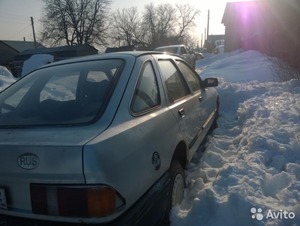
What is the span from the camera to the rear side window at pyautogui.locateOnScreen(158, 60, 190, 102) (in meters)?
3.32

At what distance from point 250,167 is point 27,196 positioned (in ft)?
8.33

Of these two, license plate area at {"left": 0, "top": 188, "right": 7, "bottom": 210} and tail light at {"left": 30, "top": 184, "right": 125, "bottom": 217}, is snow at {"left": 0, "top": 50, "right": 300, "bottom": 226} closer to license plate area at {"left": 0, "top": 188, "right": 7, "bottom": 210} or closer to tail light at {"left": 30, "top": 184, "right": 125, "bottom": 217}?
tail light at {"left": 30, "top": 184, "right": 125, "bottom": 217}

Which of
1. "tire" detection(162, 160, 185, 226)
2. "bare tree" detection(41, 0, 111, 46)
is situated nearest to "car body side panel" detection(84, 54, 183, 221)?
"tire" detection(162, 160, 185, 226)

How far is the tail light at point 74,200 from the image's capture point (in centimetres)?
182

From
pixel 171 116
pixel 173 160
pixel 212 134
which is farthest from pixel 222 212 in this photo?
pixel 212 134

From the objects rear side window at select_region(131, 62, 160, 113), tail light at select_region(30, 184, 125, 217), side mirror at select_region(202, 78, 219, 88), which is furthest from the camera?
side mirror at select_region(202, 78, 219, 88)

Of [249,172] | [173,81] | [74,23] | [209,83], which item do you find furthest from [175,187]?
[74,23]

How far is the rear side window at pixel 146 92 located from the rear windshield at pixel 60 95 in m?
0.21

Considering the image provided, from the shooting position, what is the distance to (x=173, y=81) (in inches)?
140

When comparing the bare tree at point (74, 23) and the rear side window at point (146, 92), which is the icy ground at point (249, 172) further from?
the bare tree at point (74, 23)

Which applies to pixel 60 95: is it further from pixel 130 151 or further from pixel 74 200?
pixel 74 200

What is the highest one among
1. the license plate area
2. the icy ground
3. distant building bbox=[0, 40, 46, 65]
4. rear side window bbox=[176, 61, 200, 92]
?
rear side window bbox=[176, 61, 200, 92]

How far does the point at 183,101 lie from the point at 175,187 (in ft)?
3.47

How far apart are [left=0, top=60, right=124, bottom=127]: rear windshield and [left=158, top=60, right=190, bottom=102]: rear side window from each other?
69cm
